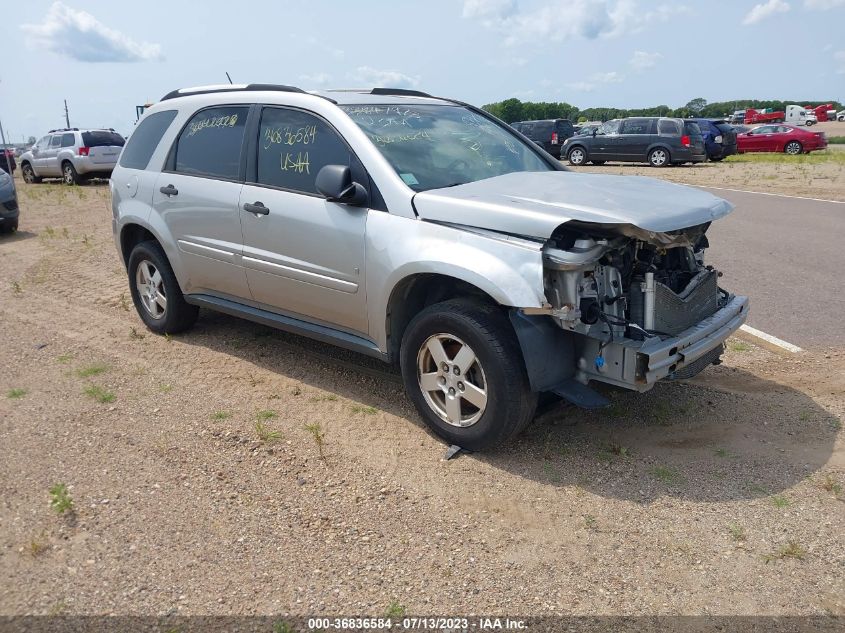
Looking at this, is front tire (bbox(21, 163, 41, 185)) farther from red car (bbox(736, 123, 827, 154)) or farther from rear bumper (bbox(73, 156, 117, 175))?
red car (bbox(736, 123, 827, 154))

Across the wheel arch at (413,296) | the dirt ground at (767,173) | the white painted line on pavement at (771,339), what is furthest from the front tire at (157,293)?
the dirt ground at (767,173)

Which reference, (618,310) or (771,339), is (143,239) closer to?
(618,310)

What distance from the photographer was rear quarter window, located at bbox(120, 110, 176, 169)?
5.94 meters

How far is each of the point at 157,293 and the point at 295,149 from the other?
219 centimetres

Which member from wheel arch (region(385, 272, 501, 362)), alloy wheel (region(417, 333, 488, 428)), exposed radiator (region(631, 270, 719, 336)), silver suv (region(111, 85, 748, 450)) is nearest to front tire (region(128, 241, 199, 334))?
silver suv (region(111, 85, 748, 450))

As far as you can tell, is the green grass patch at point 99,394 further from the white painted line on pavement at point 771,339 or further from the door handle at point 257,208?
the white painted line on pavement at point 771,339

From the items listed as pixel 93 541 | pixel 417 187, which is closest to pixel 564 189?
pixel 417 187

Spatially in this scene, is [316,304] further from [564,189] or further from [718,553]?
[718,553]

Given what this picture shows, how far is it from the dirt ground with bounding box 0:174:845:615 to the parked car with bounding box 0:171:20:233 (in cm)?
760

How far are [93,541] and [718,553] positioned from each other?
2.79 metres

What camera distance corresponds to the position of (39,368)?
5.55 m

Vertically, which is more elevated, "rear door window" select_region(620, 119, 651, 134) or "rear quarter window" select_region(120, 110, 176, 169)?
"rear door window" select_region(620, 119, 651, 134)

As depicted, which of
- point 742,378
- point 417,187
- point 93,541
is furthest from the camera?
point 742,378

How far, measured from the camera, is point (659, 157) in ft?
78.0
